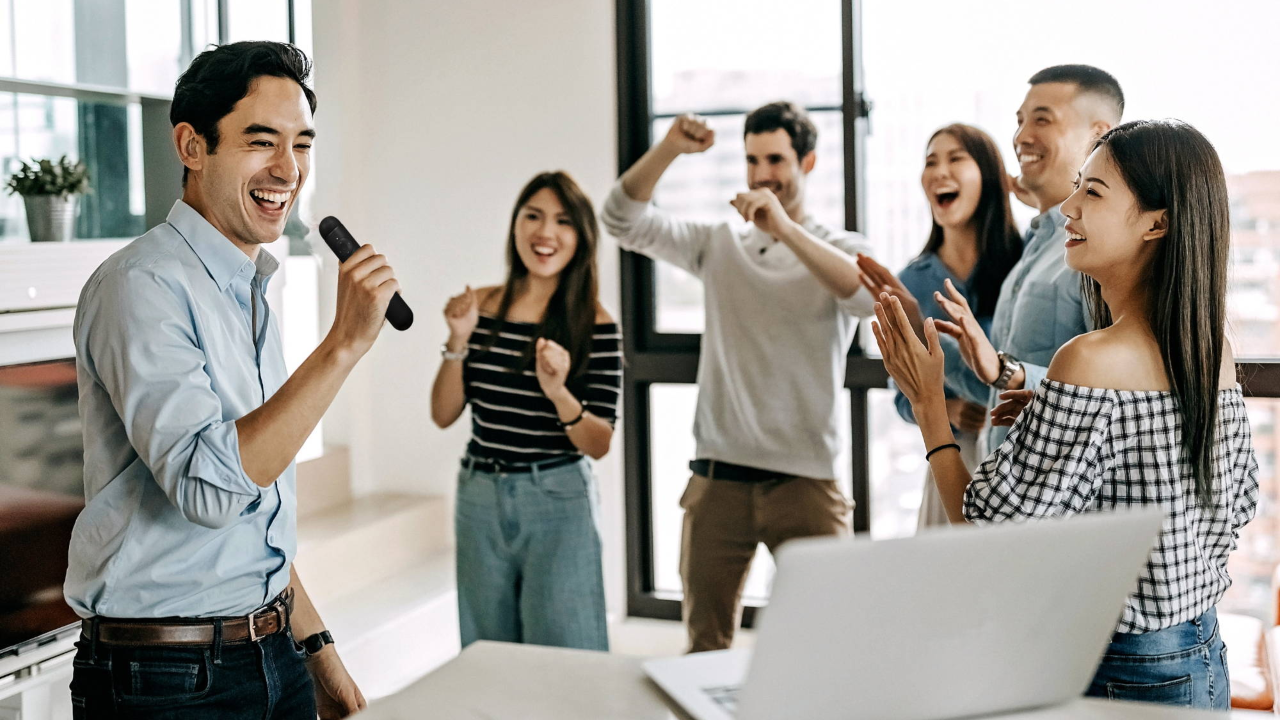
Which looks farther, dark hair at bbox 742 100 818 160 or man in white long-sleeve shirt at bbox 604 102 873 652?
dark hair at bbox 742 100 818 160

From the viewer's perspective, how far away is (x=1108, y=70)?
3.23 metres

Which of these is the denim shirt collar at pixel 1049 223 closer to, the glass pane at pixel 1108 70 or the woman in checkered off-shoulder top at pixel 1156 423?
the woman in checkered off-shoulder top at pixel 1156 423

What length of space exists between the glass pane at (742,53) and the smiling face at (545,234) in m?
1.31

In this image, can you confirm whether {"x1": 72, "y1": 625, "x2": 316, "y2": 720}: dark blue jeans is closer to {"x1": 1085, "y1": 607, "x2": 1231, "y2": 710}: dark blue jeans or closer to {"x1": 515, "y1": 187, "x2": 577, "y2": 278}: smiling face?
{"x1": 1085, "y1": 607, "x2": 1231, "y2": 710}: dark blue jeans

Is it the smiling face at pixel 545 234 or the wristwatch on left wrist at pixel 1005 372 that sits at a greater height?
the smiling face at pixel 545 234

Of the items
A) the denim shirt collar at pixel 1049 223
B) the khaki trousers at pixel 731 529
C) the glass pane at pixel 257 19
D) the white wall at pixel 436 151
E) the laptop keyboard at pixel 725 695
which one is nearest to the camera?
the laptop keyboard at pixel 725 695

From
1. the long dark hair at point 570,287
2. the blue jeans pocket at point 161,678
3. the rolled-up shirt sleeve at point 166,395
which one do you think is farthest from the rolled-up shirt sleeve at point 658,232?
the blue jeans pocket at point 161,678

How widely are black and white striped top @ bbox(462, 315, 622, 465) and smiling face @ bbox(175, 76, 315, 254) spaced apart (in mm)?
1046

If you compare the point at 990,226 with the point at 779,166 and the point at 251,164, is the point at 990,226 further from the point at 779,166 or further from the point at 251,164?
the point at 251,164

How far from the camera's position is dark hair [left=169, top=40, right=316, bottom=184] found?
1.45 metres

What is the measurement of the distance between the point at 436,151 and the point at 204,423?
2.76 m

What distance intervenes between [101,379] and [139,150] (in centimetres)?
166

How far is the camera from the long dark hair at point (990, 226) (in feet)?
8.27

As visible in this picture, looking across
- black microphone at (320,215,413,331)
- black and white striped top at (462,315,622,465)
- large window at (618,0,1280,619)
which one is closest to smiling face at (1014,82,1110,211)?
black and white striped top at (462,315,622,465)
